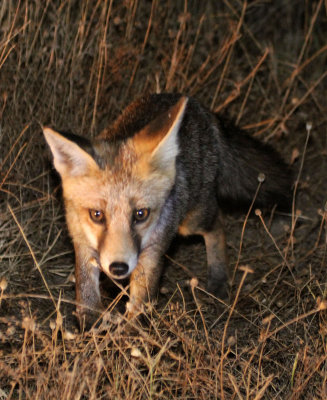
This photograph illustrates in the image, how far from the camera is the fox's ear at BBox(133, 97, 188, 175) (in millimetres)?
3320

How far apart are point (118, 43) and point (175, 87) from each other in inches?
22.9

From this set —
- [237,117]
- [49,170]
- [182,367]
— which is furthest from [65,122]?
[182,367]

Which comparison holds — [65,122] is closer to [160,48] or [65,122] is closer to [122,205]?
[160,48]

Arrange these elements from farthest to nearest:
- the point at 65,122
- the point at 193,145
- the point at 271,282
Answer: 1. the point at 65,122
2. the point at 271,282
3. the point at 193,145

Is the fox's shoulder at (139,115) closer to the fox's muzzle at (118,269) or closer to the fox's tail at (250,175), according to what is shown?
the fox's tail at (250,175)

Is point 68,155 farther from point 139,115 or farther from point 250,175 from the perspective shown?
point 250,175

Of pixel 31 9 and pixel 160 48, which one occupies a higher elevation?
pixel 31 9

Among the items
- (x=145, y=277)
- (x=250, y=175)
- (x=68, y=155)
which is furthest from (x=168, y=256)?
(x=68, y=155)

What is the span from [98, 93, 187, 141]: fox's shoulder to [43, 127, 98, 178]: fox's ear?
46 cm

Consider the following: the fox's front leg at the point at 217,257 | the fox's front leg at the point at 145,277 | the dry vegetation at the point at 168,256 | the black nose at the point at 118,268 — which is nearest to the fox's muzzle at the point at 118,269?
the black nose at the point at 118,268

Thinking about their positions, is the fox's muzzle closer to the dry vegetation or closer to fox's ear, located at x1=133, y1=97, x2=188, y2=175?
the dry vegetation

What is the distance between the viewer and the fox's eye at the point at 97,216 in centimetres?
321

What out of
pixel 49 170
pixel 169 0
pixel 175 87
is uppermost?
pixel 169 0

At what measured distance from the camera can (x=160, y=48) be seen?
5.52 meters
